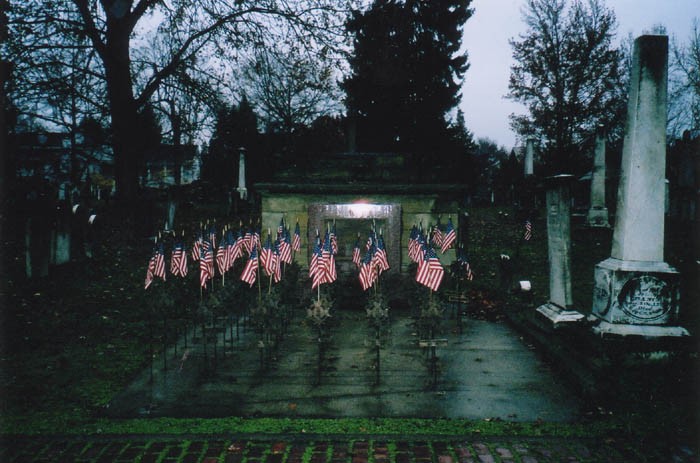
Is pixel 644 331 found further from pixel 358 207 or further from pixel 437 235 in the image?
pixel 358 207

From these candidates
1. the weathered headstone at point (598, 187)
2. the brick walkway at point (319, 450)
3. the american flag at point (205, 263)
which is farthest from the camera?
the weathered headstone at point (598, 187)

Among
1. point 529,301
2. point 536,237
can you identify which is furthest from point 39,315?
point 536,237

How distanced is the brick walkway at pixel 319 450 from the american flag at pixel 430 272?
2993 mm

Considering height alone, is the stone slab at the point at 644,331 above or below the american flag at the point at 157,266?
below

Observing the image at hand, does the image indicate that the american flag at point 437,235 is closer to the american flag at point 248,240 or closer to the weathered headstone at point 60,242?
the american flag at point 248,240

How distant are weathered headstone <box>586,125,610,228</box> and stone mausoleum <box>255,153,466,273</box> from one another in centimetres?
1058

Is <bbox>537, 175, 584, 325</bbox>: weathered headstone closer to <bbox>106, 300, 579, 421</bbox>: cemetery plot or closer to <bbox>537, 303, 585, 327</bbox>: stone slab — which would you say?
<bbox>537, 303, 585, 327</bbox>: stone slab

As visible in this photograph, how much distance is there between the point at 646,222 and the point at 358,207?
6784 millimetres

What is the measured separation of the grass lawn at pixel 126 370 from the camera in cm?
529

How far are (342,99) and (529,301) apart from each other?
82.3ft

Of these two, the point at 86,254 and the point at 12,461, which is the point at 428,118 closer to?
the point at 86,254

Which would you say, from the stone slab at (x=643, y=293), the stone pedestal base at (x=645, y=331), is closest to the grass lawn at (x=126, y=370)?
the stone pedestal base at (x=645, y=331)

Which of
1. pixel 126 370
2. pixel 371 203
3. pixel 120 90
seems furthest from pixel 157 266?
pixel 120 90

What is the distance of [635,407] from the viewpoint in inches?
226
